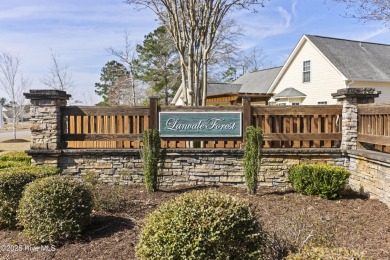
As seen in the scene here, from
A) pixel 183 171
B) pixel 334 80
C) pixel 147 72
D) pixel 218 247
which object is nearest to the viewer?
pixel 218 247

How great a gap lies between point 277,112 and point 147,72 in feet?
63.0

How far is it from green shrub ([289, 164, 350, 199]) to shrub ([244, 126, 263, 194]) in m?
0.85

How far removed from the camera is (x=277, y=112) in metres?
6.67

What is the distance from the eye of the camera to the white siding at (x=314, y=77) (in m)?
15.5

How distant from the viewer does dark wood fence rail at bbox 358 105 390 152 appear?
526cm

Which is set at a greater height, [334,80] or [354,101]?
[334,80]

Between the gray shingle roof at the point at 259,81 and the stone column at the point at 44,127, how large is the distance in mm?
15426

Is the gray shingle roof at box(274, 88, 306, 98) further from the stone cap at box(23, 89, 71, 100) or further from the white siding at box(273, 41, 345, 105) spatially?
the stone cap at box(23, 89, 71, 100)

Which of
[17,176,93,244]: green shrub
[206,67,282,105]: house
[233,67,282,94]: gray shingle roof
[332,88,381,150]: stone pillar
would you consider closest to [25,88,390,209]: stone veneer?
[332,88,381,150]: stone pillar

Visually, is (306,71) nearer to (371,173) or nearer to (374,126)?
(374,126)

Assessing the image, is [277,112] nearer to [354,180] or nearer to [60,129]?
[354,180]

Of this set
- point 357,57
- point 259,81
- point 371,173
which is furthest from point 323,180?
point 259,81

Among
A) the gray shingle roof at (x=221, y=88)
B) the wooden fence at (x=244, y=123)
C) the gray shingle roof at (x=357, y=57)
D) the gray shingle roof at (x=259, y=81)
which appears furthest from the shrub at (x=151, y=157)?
the gray shingle roof at (x=221, y=88)

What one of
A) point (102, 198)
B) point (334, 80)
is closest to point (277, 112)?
point (102, 198)
